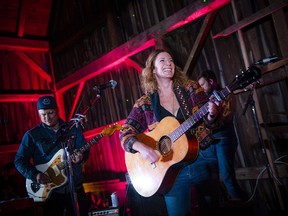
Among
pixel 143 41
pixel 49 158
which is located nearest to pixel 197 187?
pixel 49 158

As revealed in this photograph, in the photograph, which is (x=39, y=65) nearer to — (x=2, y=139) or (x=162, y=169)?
(x=2, y=139)

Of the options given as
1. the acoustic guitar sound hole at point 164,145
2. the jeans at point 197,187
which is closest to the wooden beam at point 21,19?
the acoustic guitar sound hole at point 164,145

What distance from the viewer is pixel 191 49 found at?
6.36 m

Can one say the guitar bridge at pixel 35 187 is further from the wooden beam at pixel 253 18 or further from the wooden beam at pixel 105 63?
the wooden beam at pixel 253 18

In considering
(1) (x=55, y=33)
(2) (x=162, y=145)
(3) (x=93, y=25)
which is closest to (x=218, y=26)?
(2) (x=162, y=145)

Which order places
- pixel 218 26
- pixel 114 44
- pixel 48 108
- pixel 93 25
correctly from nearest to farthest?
pixel 48 108 < pixel 218 26 < pixel 114 44 < pixel 93 25

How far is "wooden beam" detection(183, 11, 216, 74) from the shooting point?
5863 millimetres

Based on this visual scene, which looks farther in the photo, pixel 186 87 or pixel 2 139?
pixel 2 139

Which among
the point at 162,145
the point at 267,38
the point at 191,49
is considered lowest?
the point at 162,145

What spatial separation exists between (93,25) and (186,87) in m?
6.84

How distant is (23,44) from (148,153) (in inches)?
335

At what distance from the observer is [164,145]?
10.5 feet

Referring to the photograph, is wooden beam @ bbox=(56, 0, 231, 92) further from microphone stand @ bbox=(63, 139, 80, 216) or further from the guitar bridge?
the guitar bridge

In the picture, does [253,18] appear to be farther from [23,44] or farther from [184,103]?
[23,44]
